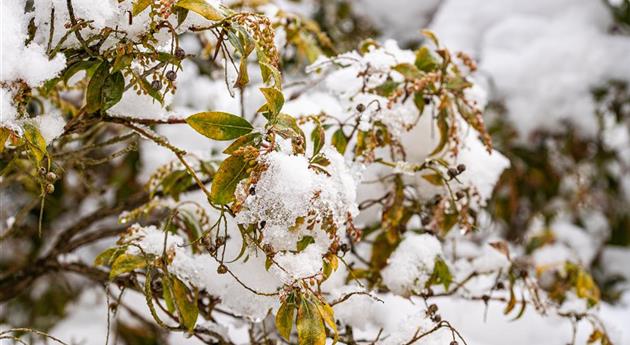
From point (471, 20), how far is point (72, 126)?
1459 mm

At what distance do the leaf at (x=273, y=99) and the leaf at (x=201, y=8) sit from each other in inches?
3.5

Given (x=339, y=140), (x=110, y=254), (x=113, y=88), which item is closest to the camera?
(x=113, y=88)

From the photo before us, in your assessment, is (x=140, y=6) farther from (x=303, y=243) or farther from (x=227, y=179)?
(x=303, y=243)

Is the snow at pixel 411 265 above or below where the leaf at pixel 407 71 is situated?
below

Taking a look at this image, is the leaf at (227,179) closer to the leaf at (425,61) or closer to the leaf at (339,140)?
the leaf at (339,140)

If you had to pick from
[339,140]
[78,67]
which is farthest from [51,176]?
[339,140]

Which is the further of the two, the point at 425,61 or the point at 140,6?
the point at 425,61

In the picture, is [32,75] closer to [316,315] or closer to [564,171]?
[316,315]

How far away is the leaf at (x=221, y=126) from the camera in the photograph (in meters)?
0.75

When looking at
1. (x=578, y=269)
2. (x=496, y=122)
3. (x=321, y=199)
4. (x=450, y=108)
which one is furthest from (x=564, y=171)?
(x=321, y=199)

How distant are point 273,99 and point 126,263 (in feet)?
0.96

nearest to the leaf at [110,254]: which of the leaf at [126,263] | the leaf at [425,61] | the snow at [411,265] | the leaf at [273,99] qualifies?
the leaf at [126,263]

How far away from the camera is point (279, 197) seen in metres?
0.73

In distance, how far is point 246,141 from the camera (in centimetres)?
74
